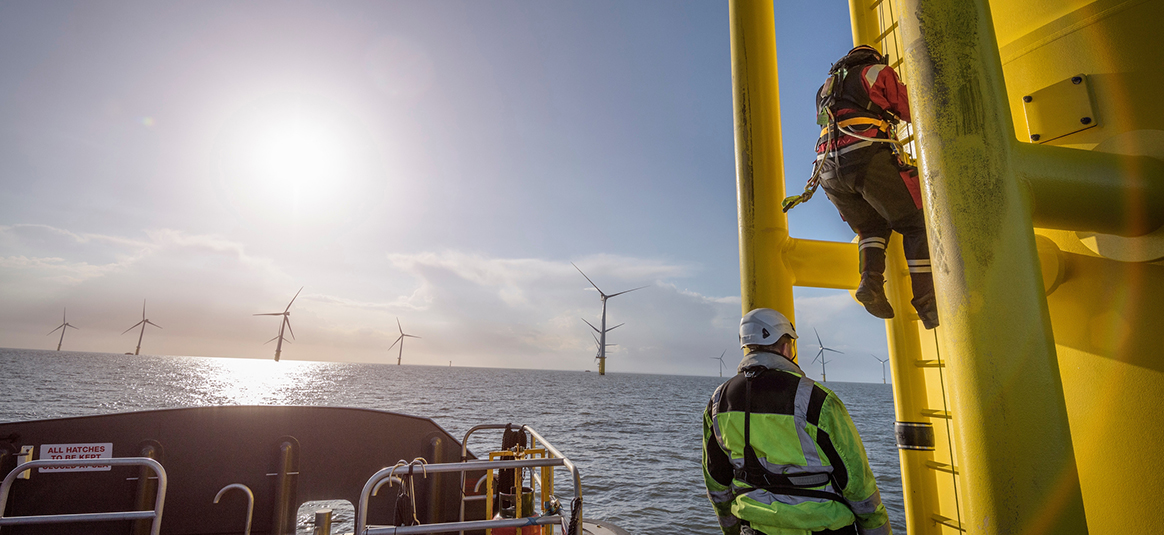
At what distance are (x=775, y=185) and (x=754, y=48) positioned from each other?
1.25 m

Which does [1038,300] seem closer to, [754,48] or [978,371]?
[978,371]

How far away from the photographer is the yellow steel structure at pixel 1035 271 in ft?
5.08

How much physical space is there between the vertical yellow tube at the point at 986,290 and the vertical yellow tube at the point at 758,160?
89.8 inches

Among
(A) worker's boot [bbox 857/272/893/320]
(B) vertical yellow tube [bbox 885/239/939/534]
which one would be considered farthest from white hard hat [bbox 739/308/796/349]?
Result: (B) vertical yellow tube [bbox 885/239/939/534]

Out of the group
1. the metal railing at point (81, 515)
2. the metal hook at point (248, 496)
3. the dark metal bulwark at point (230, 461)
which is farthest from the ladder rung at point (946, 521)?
the metal hook at point (248, 496)

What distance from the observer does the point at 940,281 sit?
172cm

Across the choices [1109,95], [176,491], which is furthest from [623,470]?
[1109,95]

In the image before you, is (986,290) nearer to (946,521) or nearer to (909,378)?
(909,378)

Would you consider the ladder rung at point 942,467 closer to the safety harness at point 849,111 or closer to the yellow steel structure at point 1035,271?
the yellow steel structure at point 1035,271

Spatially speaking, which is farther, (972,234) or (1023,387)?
(972,234)

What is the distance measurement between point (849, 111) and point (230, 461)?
7649 mm

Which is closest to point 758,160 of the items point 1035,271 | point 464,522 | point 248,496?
point 1035,271

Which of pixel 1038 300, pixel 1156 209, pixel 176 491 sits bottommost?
pixel 176 491

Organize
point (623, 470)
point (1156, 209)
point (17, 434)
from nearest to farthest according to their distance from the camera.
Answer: point (1156, 209) → point (17, 434) → point (623, 470)
